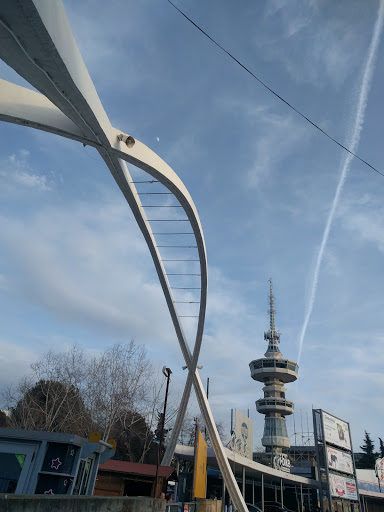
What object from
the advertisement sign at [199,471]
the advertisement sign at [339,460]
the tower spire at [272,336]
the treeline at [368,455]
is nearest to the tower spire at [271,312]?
the tower spire at [272,336]

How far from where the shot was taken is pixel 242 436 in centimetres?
3247

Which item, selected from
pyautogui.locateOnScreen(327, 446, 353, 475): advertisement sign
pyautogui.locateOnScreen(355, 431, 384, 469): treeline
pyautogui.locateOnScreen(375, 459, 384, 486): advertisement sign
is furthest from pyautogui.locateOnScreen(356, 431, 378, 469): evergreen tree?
pyautogui.locateOnScreen(327, 446, 353, 475): advertisement sign

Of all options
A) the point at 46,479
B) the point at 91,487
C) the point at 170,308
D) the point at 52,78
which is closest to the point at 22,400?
the point at 170,308

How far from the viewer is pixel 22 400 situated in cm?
3147

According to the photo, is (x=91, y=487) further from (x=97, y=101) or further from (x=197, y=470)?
(x=97, y=101)

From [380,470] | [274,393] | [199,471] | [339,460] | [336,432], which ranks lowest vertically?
[199,471]

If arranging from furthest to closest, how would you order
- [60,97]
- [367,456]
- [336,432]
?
[367,456]
[336,432]
[60,97]

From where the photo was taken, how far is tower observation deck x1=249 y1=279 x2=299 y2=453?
61.8m

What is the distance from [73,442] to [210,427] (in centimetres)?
1715

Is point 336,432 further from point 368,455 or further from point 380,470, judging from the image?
point 368,455

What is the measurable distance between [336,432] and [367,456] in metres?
36.8

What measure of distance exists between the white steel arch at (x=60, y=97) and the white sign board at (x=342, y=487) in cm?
2633

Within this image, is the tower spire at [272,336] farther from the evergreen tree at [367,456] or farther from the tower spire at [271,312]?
the evergreen tree at [367,456]

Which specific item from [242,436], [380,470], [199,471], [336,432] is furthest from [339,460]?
[199,471]
